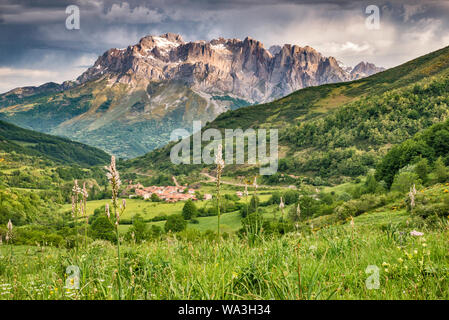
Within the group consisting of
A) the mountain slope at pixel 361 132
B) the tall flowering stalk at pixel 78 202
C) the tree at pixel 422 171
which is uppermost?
the mountain slope at pixel 361 132

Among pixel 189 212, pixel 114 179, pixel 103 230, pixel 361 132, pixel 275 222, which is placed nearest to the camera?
pixel 114 179

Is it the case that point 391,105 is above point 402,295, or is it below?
above

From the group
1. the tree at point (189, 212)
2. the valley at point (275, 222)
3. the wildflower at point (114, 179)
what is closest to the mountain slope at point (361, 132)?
the valley at point (275, 222)

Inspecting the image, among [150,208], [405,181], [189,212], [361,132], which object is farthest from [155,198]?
[361,132]

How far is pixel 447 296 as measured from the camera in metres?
2.73

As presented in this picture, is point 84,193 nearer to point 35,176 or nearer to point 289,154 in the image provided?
point 289,154

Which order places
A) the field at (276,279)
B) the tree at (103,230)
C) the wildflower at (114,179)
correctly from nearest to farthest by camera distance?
the field at (276,279) < the wildflower at (114,179) < the tree at (103,230)

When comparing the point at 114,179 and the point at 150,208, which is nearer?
the point at 114,179

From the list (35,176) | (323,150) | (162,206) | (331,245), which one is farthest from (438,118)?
(35,176)

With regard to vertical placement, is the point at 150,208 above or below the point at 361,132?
below

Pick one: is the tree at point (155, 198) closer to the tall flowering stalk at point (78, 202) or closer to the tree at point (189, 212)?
the tree at point (189, 212)

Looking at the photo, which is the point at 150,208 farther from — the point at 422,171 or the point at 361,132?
the point at 361,132

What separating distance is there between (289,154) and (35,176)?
157m

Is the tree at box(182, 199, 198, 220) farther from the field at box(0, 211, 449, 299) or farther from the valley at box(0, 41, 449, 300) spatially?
the field at box(0, 211, 449, 299)
